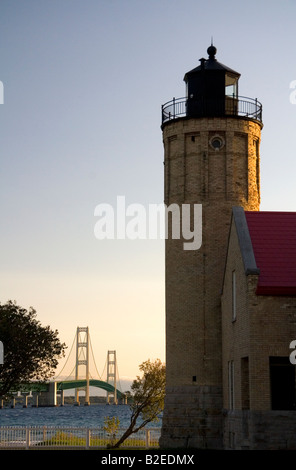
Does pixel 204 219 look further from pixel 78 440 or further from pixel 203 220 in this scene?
pixel 78 440

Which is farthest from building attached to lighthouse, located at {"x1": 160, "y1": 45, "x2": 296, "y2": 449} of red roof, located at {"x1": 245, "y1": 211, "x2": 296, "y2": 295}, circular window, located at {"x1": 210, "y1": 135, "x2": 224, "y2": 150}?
red roof, located at {"x1": 245, "y1": 211, "x2": 296, "y2": 295}

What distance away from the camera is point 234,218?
31.8 m

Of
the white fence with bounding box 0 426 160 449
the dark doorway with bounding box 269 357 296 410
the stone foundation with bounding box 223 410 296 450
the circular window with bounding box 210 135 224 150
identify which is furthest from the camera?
the circular window with bounding box 210 135 224 150

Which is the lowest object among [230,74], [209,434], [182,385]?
[209,434]

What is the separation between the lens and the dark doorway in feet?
92.4

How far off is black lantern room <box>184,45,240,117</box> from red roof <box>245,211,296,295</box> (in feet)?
32.5

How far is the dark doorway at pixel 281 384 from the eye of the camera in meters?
28.2

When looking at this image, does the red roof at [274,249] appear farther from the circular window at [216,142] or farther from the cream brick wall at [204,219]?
the circular window at [216,142]

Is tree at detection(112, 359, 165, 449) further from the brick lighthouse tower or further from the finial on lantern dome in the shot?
the finial on lantern dome

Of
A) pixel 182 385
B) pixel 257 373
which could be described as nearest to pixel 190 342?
pixel 182 385
